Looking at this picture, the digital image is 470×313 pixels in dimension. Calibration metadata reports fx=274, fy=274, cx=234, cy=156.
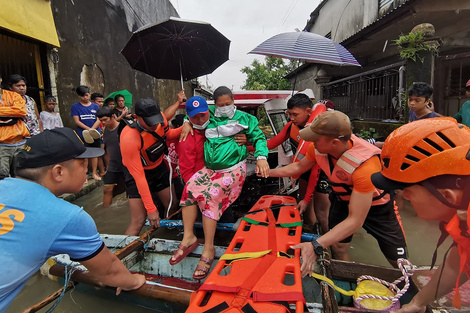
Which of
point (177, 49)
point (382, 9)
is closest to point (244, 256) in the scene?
point (177, 49)

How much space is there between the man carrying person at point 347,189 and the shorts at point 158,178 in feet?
6.39

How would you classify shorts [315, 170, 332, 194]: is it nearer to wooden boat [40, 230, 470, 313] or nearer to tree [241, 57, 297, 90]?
wooden boat [40, 230, 470, 313]

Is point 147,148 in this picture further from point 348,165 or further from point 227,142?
point 348,165

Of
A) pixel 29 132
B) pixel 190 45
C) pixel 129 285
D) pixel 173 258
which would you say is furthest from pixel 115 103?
pixel 129 285

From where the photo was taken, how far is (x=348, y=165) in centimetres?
225

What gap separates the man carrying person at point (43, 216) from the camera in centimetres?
137

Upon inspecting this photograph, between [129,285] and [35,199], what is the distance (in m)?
0.98

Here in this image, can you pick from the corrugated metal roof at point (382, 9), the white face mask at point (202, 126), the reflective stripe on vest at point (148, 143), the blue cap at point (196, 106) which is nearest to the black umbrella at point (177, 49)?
the reflective stripe on vest at point (148, 143)

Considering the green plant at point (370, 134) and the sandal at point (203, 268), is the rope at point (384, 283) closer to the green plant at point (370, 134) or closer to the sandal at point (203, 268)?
the sandal at point (203, 268)

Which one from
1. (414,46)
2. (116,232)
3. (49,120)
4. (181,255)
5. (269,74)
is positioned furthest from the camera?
(269,74)

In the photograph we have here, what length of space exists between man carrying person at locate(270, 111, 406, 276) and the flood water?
120 cm

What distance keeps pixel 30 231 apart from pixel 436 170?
6.38ft

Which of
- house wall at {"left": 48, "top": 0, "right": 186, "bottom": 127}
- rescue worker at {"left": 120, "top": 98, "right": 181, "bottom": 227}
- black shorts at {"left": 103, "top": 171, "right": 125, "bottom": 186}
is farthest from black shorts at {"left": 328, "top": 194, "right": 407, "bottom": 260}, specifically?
house wall at {"left": 48, "top": 0, "right": 186, "bottom": 127}

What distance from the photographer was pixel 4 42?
570 cm
